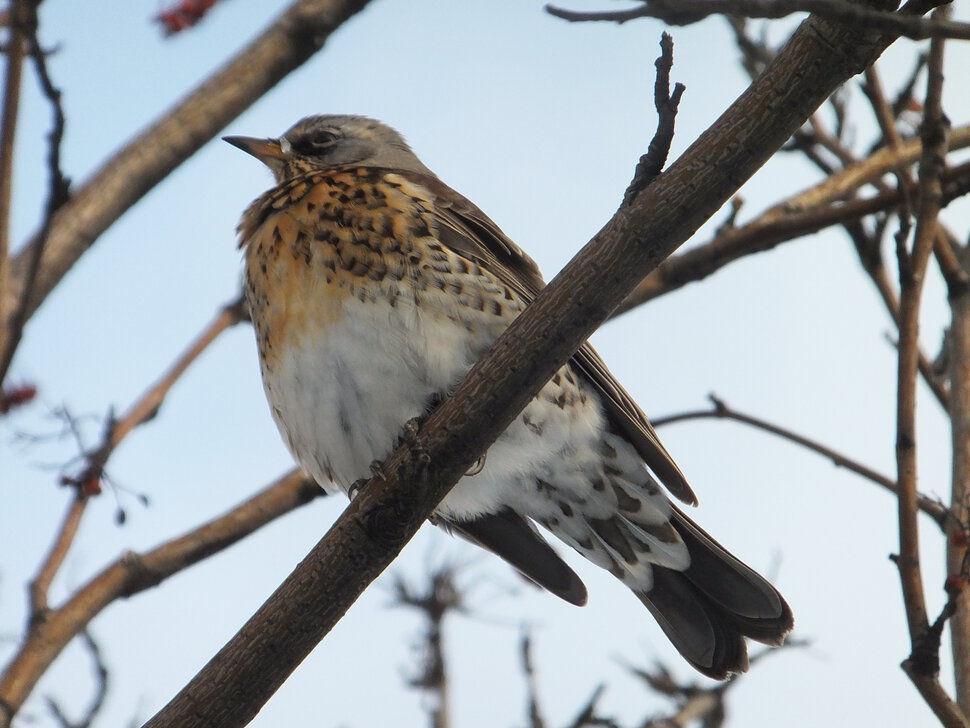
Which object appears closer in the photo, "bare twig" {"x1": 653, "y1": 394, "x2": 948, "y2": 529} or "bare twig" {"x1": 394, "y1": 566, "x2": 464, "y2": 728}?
"bare twig" {"x1": 653, "y1": 394, "x2": 948, "y2": 529}

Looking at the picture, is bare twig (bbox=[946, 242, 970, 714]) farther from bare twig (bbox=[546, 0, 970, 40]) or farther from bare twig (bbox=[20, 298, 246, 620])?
bare twig (bbox=[20, 298, 246, 620])

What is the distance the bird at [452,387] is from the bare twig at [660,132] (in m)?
1.45

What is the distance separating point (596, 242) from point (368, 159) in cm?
321

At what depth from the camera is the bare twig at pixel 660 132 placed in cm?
316

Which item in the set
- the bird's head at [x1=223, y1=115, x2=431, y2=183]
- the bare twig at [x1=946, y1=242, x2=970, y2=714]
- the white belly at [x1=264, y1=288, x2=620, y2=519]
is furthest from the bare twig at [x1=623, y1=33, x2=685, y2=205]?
the bird's head at [x1=223, y1=115, x2=431, y2=183]

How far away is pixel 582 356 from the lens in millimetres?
4758

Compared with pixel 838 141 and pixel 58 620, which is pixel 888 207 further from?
pixel 58 620

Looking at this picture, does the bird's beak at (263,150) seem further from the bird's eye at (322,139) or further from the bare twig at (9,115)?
the bare twig at (9,115)

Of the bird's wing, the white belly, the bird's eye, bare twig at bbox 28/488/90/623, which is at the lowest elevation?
bare twig at bbox 28/488/90/623

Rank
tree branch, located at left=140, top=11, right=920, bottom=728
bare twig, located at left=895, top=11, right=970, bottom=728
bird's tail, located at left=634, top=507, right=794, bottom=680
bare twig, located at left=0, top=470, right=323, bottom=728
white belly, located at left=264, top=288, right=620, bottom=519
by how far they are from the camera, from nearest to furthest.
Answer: tree branch, located at left=140, top=11, right=920, bottom=728 < bare twig, located at left=895, top=11, right=970, bottom=728 < bare twig, located at left=0, top=470, right=323, bottom=728 < white belly, located at left=264, top=288, right=620, bottom=519 < bird's tail, located at left=634, top=507, right=794, bottom=680

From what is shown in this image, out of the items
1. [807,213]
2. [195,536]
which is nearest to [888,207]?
[807,213]

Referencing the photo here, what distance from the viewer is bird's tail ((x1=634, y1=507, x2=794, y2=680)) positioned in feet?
15.5

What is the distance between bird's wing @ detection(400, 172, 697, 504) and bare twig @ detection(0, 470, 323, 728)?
1238mm

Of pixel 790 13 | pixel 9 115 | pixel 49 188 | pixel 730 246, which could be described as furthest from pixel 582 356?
pixel 790 13
